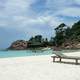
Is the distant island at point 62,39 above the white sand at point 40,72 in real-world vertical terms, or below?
above

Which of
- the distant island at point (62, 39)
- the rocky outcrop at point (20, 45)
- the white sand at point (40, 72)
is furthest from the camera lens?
the rocky outcrop at point (20, 45)

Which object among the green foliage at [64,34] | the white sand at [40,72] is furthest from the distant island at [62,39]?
the white sand at [40,72]

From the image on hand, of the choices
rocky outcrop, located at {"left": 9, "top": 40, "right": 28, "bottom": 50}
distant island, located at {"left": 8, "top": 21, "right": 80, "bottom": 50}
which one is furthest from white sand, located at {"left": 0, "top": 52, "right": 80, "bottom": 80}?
rocky outcrop, located at {"left": 9, "top": 40, "right": 28, "bottom": 50}

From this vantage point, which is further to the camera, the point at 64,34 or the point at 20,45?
the point at 20,45

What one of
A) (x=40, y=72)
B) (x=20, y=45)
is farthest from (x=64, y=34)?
(x=40, y=72)

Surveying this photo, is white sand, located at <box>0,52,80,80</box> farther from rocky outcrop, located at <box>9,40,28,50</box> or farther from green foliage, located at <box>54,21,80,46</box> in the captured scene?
rocky outcrop, located at <box>9,40,28,50</box>

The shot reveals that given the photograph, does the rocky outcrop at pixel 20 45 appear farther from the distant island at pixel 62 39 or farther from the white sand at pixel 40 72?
the white sand at pixel 40 72

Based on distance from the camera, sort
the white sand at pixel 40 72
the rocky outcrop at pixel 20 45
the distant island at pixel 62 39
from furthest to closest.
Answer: the rocky outcrop at pixel 20 45 → the distant island at pixel 62 39 → the white sand at pixel 40 72

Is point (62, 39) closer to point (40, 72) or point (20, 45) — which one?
point (20, 45)

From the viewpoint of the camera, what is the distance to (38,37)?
91438 millimetres

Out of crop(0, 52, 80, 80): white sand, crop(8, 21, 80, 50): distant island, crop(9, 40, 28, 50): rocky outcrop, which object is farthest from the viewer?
crop(9, 40, 28, 50): rocky outcrop

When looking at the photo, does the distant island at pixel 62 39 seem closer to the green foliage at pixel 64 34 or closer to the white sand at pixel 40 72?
the green foliage at pixel 64 34

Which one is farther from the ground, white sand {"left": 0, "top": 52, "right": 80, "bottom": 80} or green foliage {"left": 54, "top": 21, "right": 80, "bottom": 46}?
green foliage {"left": 54, "top": 21, "right": 80, "bottom": 46}

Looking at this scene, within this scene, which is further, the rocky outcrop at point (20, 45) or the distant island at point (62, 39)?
the rocky outcrop at point (20, 45)
